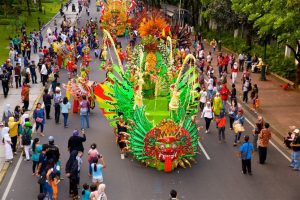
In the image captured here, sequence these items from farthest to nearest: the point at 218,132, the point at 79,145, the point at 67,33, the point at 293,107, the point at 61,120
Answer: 1. the point at 67,33
2. the point at 293,107
3. the point at 61,120
4. the point at 218,132
5. the point at 79,145

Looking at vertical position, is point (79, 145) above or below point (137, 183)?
above

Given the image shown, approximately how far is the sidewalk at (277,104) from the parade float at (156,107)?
4337 mm

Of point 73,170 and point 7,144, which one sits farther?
point 7,144

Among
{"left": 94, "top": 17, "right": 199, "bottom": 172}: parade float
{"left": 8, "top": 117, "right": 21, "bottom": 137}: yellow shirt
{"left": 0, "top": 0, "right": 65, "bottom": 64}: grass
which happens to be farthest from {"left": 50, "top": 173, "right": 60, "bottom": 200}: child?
{"left": 0, "top": 0, "right": 65, "bottom": 64}: grass

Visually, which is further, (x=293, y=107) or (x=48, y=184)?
(x=293, y=107)

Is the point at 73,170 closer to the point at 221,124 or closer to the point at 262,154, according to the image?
the point at 262,154

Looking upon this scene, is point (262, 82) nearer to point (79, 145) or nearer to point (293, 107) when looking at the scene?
point (293, 107)

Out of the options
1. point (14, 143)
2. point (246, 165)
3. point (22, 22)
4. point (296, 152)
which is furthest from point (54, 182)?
point (22, 22)

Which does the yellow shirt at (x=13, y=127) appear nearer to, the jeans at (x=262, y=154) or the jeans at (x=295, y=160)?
the jeans at (x=262, y=154)

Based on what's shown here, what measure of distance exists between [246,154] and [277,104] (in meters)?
9.67

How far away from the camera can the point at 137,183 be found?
14.8 meters

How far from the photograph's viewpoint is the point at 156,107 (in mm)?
18391

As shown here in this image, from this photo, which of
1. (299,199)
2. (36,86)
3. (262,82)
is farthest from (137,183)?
(262,82)

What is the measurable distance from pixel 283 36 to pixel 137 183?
34.5 feet
